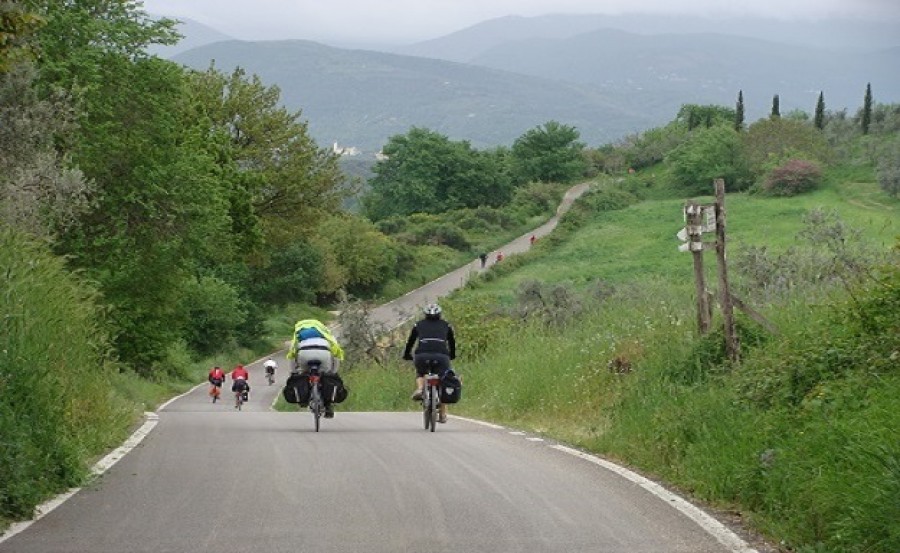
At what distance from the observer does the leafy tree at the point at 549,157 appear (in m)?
154

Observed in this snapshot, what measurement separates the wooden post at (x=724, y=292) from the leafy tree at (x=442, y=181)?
12150 cm

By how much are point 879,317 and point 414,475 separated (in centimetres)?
446

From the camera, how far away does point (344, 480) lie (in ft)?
36.3

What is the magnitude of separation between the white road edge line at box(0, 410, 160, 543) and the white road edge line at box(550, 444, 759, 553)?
4.80m

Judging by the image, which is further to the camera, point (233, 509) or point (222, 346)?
point (222, 346)

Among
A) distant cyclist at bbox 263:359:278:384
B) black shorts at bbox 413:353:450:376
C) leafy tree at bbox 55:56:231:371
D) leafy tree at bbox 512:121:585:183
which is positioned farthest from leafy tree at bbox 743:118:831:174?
black shorts at bbox 413:353:450:376

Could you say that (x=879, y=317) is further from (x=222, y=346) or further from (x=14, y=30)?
(x=222, y=346)

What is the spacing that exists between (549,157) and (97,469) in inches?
5639

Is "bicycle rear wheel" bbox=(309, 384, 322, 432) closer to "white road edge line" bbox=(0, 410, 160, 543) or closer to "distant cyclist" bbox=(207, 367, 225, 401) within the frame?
"white road edge line" bbox=(0, 410, 160, 543)

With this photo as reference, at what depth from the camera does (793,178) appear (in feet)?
332

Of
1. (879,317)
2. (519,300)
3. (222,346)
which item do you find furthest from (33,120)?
(222,346)

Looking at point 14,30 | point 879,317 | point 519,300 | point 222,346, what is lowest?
point 222,346

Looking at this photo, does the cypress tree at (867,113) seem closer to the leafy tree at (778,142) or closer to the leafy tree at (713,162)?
the leafy tree at (778,142)

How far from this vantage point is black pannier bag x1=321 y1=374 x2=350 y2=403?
18.7m
